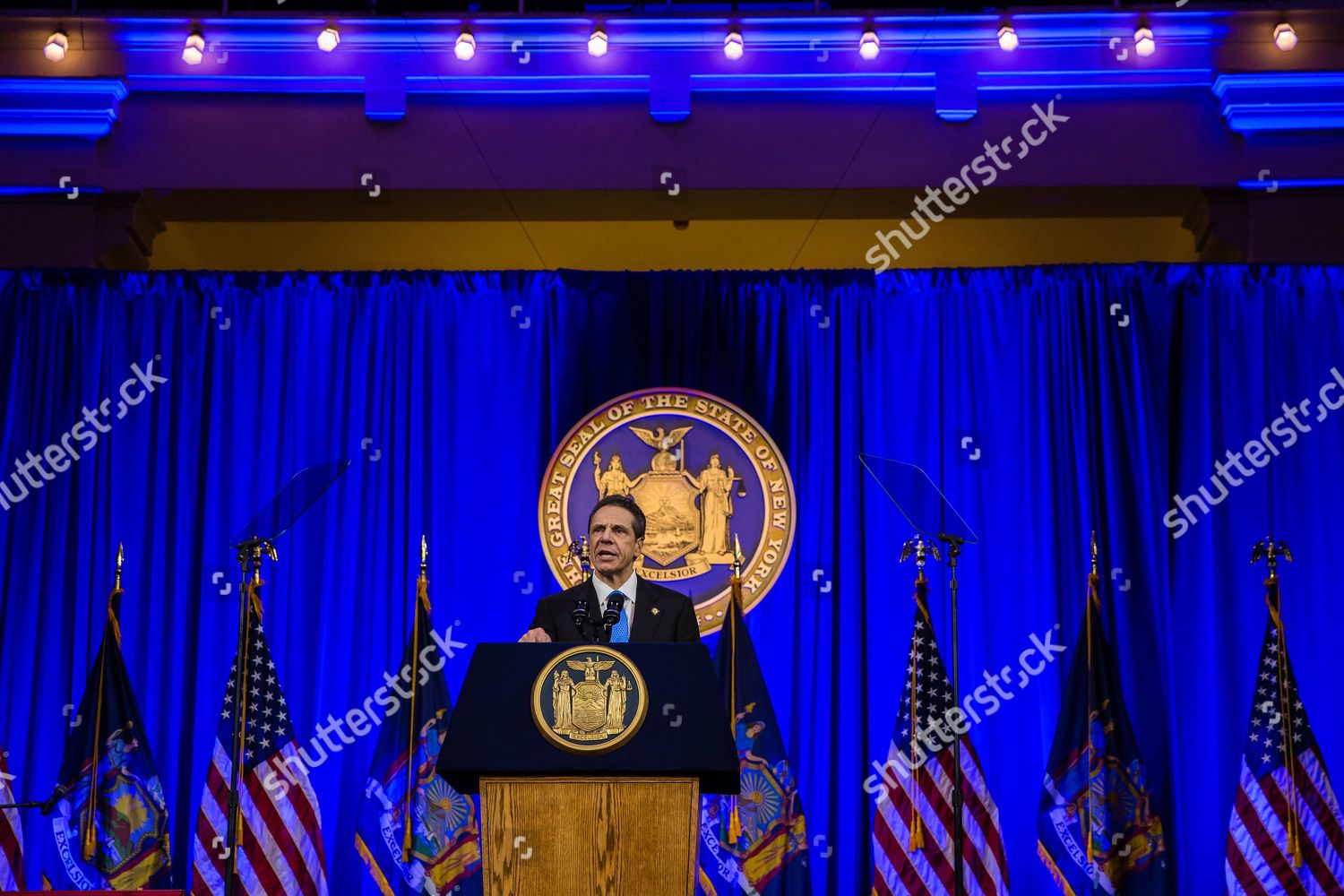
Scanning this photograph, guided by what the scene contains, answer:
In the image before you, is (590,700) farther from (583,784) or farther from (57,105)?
(57,105)

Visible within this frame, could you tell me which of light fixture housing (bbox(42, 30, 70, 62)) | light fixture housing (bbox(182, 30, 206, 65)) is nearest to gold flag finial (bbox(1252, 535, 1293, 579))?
light fixture housing (bbox(182, 30, 206, 65))

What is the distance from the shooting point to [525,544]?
271 inches

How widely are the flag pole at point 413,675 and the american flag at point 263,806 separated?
1.12 ft

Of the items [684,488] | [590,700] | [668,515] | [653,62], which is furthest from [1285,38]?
[590,700]

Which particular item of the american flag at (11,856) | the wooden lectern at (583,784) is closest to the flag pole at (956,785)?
the wooden lectern at (583,784)

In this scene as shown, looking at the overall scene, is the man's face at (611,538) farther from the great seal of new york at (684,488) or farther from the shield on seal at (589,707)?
the great seal of new york at (684,488)

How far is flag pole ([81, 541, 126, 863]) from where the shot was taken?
6230 millimetres

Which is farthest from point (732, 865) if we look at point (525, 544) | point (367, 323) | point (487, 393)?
point (367, 323)

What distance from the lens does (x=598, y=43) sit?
6957mm

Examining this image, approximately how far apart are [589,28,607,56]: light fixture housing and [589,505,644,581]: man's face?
118 inches

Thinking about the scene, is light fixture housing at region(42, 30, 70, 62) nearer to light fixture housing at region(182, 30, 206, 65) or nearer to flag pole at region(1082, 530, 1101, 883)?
light fixture housing at region(182, 30, 206, 65)

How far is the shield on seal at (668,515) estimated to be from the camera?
691cm

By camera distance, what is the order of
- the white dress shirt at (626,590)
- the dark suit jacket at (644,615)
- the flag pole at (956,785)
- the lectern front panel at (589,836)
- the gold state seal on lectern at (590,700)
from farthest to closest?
the flag pole at (956,785), the white dress shirt at (626,590), the dark suit jacket at (644,615), the gold state seal on lectern at (590,700), the lectern front panel at (589,836)

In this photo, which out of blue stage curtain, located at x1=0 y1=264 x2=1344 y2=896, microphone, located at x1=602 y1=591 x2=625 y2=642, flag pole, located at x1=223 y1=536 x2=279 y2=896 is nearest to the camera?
microphone, located at x1=602 y1=591 x2=625 y2=642
